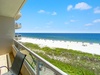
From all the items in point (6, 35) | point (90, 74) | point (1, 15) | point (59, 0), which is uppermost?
point (59, 0)

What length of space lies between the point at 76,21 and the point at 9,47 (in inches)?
1030

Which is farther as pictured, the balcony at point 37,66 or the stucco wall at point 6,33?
the stucco wall at point 6,33

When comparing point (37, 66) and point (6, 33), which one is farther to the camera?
point (6, 33)

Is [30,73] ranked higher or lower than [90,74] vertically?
higher

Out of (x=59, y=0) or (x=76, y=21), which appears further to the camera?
(x=76, y=21)

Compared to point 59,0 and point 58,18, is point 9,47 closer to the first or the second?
point 59,0

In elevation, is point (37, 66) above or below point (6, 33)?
below

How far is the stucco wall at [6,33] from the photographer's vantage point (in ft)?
22.0

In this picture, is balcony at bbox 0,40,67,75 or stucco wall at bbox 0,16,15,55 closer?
balcony at bbox 0,40,67,75

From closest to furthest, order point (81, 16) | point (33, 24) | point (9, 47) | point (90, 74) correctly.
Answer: point (9, 47), point (90, 74), point (81, 16), point (33, 24)

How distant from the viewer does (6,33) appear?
271 inches

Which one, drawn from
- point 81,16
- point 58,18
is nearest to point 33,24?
point 58,18

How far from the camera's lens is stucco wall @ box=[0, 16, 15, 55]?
6705 millimetres

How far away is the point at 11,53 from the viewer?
700 centimetres
